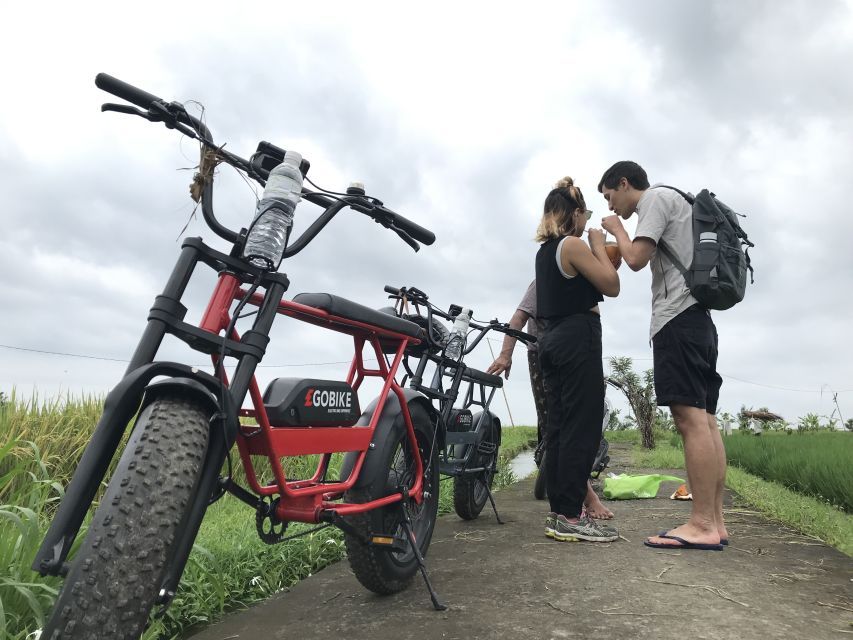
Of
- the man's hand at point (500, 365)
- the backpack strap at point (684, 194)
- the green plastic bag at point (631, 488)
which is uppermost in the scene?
the backpack strap at point (684, 194)

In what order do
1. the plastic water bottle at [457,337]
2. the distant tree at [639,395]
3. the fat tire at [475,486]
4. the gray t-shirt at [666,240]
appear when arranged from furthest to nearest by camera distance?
1. the distant tree at [639,395]
2. the fat tire at [475,486]
3. the plastic water bottle at [457,337]
4. the gray t-shirt at [666,240]

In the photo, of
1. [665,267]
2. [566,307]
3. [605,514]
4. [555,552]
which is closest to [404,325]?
[566,307]

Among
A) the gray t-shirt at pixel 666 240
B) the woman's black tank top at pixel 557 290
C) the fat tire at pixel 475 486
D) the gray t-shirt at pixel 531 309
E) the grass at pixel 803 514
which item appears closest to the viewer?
the gray t-shirt at pixel 666 240

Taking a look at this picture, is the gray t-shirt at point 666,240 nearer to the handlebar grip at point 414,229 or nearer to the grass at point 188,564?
the handlebar grip at point 414,229

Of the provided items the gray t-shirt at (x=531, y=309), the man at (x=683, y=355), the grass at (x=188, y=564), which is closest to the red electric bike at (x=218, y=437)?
the grass at (x=188, y=564)

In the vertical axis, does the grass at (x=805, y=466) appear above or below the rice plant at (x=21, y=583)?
above

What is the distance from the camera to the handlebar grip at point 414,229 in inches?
81.3

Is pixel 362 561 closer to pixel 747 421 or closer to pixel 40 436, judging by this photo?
pixel 40 436

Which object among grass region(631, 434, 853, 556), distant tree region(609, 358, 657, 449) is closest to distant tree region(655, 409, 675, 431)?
distant tree region(609, 358, 657, 449)

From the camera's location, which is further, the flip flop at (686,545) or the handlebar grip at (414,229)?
the flip flop at (686,545)

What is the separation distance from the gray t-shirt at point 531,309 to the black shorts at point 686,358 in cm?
157

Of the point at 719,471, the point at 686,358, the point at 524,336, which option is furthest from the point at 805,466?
the point at 686,358

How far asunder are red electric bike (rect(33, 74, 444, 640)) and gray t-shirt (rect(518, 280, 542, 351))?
2.30 meters

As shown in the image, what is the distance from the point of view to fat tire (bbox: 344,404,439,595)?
2108mm
